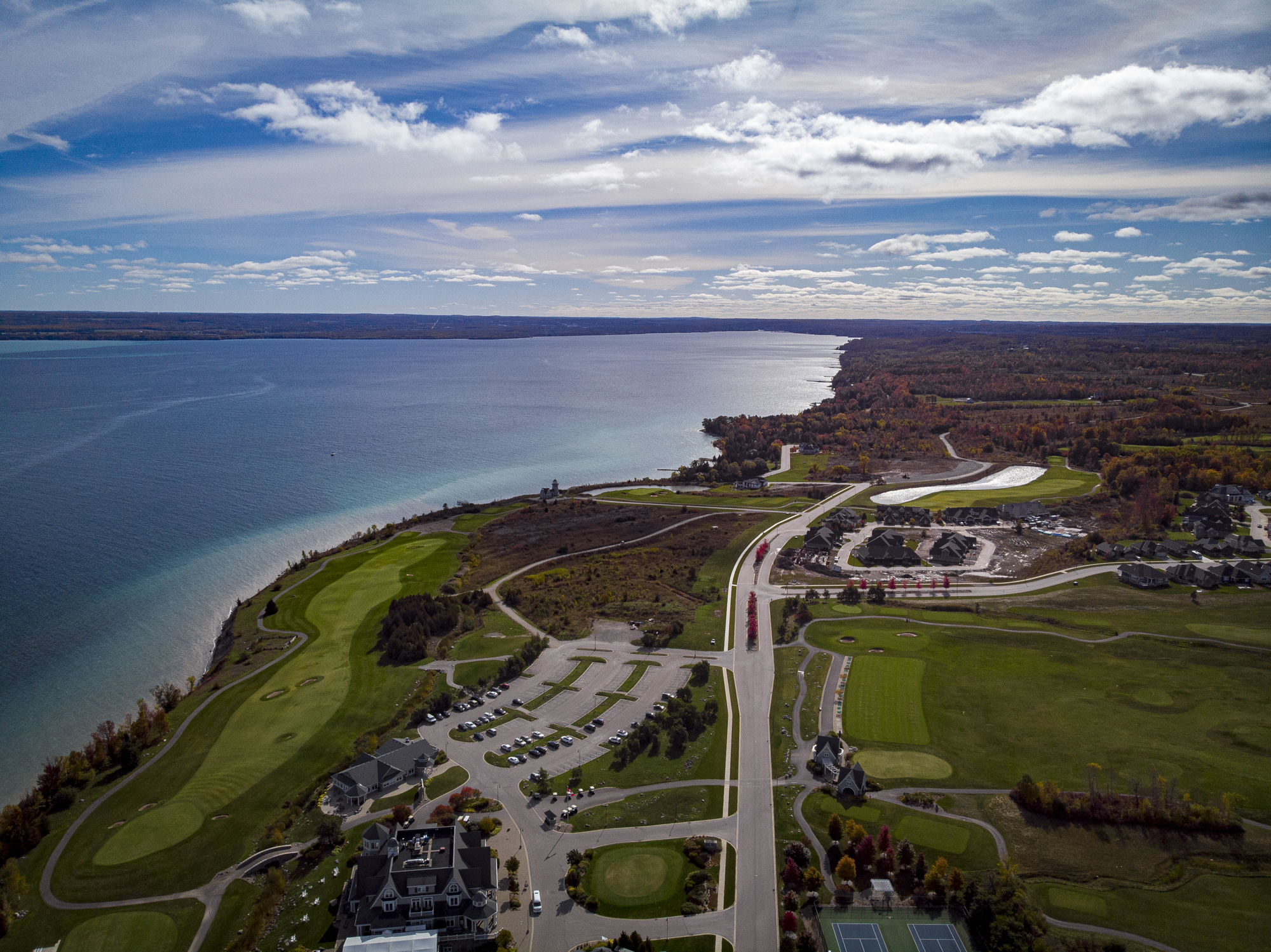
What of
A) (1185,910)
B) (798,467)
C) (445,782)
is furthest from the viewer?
(798,467)

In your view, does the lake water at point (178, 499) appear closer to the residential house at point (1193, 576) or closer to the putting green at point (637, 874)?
the putting green at point (637, 874)

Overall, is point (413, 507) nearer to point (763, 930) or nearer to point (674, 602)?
point (674, 602)

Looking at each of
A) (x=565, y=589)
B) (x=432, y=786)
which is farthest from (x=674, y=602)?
(x=432, y=786)

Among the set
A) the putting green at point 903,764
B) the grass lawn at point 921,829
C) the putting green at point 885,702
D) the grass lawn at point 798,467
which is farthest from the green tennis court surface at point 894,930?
the grass lawn at point 798,467

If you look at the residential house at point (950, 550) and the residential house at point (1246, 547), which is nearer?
the residential house at point (1246, 547)

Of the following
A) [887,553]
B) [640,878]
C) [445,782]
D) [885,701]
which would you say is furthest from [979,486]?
[445,782]

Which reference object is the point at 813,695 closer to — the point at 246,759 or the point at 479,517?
the point at 246,759
